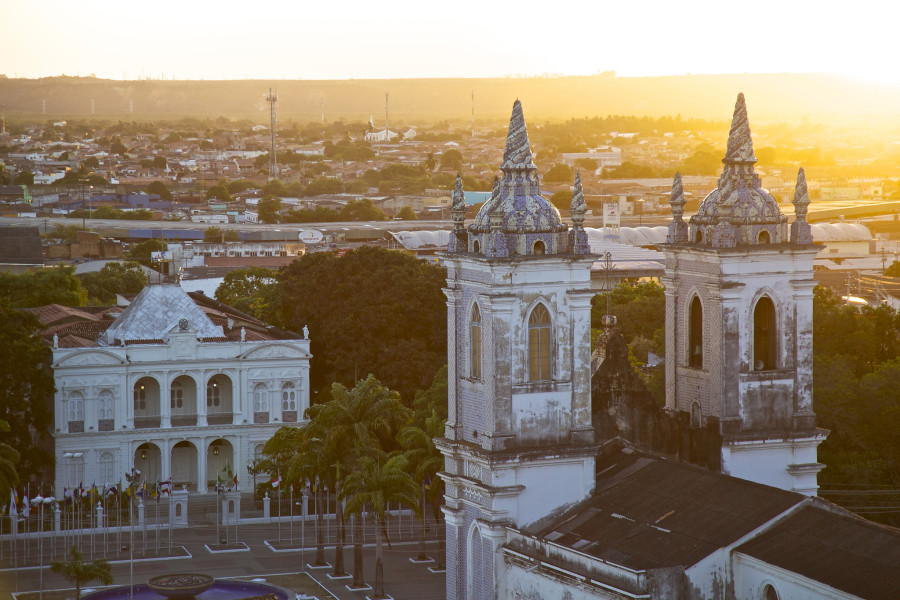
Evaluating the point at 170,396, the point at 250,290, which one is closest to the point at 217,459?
the point at 170,396

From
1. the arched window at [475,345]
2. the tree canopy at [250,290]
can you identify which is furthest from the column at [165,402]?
the arched window at [475,345]

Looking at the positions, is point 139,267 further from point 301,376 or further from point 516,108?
point 516,108

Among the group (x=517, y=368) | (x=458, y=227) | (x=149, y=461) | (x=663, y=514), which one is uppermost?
(x=458, y=227)

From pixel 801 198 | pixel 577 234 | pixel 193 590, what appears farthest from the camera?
pixel 193 590

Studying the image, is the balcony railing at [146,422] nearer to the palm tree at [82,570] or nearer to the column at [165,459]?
the column at [165,459]

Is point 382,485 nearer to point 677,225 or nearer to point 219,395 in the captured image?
point 677,225

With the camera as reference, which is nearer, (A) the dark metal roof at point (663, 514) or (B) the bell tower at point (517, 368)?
(A) the dark metal roof at point (663, 514)

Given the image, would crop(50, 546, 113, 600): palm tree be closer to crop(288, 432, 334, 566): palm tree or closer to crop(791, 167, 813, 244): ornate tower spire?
crop(288, 432, 334, 566): palm tree
